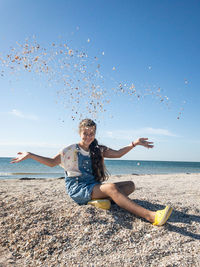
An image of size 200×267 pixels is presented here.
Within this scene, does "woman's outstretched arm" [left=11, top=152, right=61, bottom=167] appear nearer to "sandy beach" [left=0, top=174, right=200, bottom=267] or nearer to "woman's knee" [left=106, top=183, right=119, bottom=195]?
"sandy beach" [left=0, top=174, right=200, bottom=267]

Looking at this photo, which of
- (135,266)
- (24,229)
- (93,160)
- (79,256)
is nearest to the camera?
(135,266)

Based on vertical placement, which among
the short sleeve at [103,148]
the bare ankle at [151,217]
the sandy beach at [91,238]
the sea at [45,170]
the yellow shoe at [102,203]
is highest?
the short sleeve at [103,148]

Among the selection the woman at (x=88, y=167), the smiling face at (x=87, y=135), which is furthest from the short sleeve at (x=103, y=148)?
the smiling face at (x=87, y=135)

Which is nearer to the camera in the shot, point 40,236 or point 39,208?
point 40,236

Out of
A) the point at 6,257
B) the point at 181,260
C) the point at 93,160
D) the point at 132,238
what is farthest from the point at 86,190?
the point at 181,260

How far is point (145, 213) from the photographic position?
11.4ft

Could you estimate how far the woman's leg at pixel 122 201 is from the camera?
11.4 feet

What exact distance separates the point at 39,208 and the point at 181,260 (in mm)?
2477

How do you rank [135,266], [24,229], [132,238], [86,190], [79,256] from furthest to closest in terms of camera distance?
[86,190]
[24,229]
[132,238]
[79,256]
[135,266]

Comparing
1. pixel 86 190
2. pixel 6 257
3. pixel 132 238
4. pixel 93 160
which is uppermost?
pixel 93 160

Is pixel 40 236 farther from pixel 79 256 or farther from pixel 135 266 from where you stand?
pixel 135 266

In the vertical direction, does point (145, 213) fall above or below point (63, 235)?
above

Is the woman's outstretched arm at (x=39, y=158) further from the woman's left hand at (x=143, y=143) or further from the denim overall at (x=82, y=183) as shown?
the woman's left hand at (x=143, y=143)

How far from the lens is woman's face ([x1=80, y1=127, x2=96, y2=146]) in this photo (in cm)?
417
